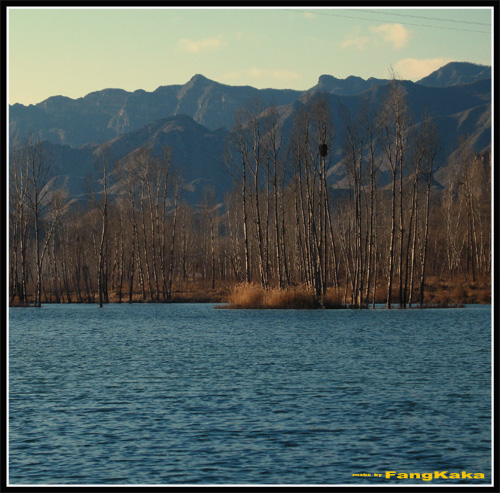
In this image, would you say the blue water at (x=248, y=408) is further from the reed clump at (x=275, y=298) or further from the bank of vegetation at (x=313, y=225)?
the bank of vegetation at (x=313, y=225)

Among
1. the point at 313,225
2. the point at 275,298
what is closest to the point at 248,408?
the point at 275,298

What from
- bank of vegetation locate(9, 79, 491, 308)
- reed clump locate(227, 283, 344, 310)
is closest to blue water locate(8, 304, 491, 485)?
reed clump locate(227, 283, 344, 310)

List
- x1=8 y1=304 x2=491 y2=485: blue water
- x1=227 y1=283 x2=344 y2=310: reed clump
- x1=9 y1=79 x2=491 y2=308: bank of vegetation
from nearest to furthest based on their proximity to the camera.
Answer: x1=8 y1=304 x2=491 y2=485: blue water
x1=227 y1=283 x2=344 y2=310: reed clump
x1=9 y1=79 x2=491 y2=308: bank of vegetation

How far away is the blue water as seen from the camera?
1274 cm

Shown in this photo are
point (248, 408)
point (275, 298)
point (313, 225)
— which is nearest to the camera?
point (248, 408)

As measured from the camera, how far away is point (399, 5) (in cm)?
1238

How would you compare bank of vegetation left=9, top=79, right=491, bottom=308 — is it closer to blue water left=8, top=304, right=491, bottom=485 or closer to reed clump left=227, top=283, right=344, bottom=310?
reed clump left=227, top=283, right=344, bottom=310

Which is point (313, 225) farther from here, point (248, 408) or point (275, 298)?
point (248, 408)

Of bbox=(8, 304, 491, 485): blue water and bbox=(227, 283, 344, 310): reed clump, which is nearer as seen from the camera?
bbox=(8, 304, 491, 485): blue water

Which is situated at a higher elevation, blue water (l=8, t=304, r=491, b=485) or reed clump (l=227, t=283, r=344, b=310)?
reed clump (l=227, t=283, r=344, b=310)

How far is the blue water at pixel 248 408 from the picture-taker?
12742 mm

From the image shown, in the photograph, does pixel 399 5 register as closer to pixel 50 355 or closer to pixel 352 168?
pixel 50 355

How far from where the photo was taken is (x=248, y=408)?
695 inches

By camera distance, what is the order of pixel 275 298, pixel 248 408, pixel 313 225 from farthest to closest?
pixel 313 225
pixel 275 298
pixel 248 408
